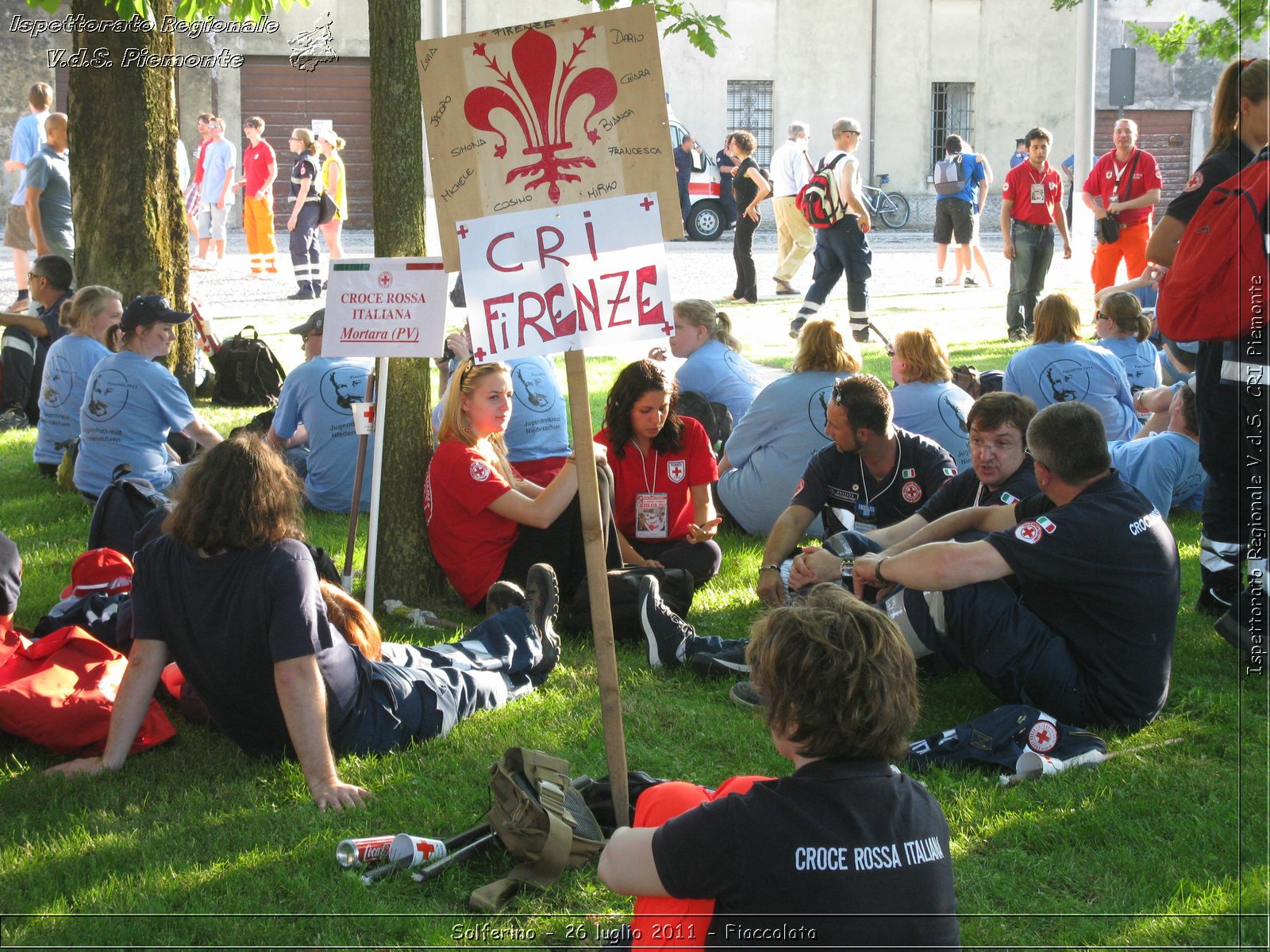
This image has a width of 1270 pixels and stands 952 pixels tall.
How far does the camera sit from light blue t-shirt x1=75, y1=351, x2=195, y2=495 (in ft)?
21.0

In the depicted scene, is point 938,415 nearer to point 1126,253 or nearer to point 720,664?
point 720,664

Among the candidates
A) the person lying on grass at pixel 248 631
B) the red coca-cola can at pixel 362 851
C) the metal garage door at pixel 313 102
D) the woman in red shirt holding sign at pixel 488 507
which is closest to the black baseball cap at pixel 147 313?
the woman in red shirt holding sign at pixel 488 507

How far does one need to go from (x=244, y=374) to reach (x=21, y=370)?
1.54 metres

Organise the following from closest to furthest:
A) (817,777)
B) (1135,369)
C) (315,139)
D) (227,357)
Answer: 1. (817,777)
2. (1135,369)
3. (227,357)
4. (315,139)

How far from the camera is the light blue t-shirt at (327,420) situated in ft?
22.7

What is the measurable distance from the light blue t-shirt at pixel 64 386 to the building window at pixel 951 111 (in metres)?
16.1

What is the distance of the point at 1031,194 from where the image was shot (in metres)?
13.1

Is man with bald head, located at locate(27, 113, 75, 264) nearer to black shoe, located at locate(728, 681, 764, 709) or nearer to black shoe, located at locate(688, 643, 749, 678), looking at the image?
black shoe, located at locate(688, 643, 749, 678)

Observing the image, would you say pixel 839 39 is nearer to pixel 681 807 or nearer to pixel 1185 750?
pixel 1185 750

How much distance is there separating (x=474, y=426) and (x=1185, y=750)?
2.94 metres

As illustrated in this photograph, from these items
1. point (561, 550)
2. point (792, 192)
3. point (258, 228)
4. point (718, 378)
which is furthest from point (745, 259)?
point (561, 550)

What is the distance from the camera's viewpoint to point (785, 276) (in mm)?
16281

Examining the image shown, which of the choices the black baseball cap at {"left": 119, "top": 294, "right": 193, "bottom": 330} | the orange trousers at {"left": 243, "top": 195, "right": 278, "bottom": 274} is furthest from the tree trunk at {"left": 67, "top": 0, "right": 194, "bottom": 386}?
the orange trousers at {"left": 243, "top": 195, "right": 278, "bottom": 274}

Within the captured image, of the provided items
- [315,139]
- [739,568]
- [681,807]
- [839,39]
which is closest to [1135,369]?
[739,568]
